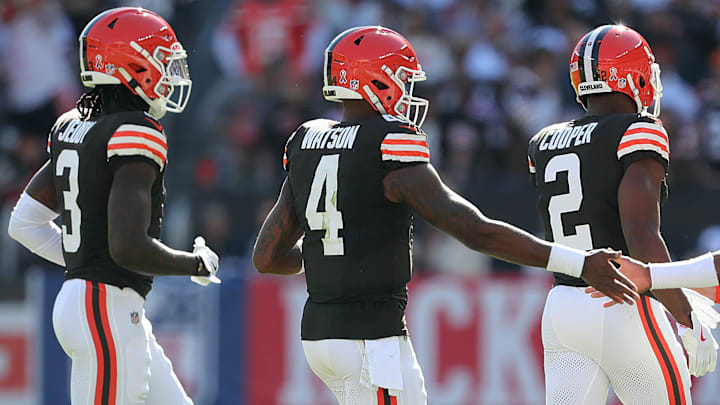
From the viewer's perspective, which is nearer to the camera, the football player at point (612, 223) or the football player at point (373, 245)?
the football player at point (373, 245)

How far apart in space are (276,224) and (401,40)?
971 millimetres

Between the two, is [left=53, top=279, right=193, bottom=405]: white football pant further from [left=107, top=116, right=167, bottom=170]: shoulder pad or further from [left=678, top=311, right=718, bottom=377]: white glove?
[left=678, top=311, right=718, bottom=377]: white glove

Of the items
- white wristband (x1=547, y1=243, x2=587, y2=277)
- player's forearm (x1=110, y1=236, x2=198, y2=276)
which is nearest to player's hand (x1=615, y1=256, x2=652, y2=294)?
white wristband (x1=547, y1=243, x2=587, y2=277)

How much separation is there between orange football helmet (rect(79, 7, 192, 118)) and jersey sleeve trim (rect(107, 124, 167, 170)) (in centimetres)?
31

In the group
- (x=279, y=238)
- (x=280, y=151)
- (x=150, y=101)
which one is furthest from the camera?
(x=280, y=151)

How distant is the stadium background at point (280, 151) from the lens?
9000 millimetres

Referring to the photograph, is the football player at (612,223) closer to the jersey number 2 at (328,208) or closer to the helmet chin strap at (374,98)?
the helmet chin strap at (374,98)

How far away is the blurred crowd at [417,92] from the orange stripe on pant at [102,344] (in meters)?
5.22

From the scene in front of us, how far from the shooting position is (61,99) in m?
11.6

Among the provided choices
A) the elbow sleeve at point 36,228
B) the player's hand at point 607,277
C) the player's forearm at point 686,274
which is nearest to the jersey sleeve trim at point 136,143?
the elbow sleeve at point 36,228

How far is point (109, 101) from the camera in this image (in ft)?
16.3

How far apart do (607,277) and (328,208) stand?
1175mm

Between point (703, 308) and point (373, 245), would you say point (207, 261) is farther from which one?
point (703, 308)

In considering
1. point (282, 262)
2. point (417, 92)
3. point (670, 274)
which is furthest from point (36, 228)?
point (417, 92)
